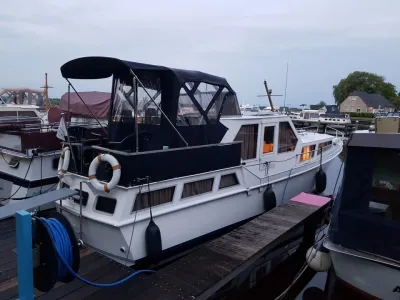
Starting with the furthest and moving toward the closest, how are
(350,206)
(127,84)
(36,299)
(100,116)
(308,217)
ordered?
(100,116) → (308,217) → (127,84) → (350,206) → (36,299)

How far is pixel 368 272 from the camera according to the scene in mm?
4457

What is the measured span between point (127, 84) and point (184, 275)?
368 cm

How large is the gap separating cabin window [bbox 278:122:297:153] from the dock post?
5.99 m

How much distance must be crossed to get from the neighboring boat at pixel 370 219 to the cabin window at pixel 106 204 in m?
3.39

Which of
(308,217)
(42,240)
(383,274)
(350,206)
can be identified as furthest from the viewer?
(308,217)

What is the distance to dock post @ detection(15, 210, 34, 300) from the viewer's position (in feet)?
9.55

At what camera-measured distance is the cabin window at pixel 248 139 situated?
22.7ft

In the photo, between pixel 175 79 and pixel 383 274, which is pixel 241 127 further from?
pixel 383 274

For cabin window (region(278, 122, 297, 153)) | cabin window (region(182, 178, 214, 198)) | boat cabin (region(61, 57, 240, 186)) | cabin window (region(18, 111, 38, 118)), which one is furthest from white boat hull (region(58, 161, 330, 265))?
cabin window (region(18, 111, 38, 118))

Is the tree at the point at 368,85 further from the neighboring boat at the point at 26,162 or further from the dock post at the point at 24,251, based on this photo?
the dock post at the point at 24,251

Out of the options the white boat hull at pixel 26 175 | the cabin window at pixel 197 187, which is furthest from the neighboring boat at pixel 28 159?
the cabin window at pixel 197 187

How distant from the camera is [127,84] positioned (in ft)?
20.1

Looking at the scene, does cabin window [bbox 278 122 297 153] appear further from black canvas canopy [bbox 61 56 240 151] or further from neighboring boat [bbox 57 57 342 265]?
black canvas canopy [bbox 61 56 240 151]

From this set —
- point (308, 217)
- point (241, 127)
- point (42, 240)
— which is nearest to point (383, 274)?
point (308, 217)
